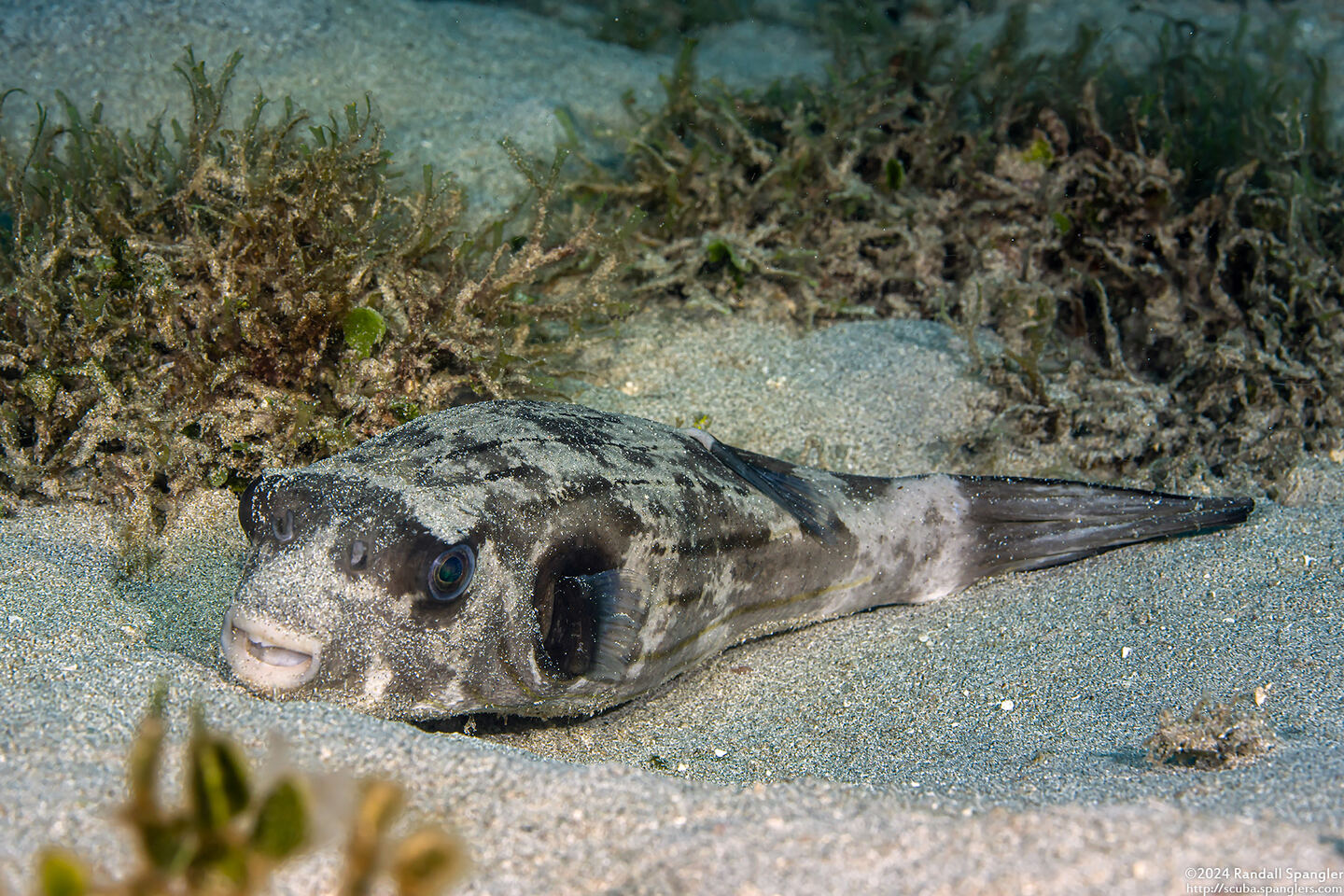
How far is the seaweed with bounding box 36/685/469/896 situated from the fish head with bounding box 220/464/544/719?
1147mm

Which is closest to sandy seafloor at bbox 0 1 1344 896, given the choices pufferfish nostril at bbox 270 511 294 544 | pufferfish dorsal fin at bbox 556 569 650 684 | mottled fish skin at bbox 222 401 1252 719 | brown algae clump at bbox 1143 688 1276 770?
brown algae clump at bbox 1143 688 1276 770

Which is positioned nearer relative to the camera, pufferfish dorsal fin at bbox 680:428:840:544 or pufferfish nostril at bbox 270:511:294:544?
pufferfish nostril at bbox 270:511:294:544

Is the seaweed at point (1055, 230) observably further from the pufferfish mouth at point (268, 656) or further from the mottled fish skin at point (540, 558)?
the pufferfish mouth at point (268, 656)

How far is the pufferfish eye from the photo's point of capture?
2580 millimetres

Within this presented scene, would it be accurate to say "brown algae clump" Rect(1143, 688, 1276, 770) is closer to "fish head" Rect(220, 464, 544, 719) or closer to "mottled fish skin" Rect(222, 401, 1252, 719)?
"mottled fish skin" Rect(222, 401, 1252, 719)

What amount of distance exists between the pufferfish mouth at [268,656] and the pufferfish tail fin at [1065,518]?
306cm

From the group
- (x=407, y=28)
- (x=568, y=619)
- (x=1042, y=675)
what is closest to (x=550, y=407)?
(x=568, y=619)

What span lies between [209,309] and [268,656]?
6.48 ft

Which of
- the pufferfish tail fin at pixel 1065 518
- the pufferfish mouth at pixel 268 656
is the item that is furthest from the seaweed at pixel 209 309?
the pufferfish tail fin at pixel 1065 518

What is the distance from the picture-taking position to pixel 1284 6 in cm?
1031

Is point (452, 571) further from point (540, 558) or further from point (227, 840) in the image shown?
point (227, 840)

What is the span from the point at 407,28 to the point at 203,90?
4.37 metres

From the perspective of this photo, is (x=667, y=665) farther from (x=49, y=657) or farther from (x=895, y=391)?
(x=895, y=391)

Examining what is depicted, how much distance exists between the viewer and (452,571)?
2605 millimetres
